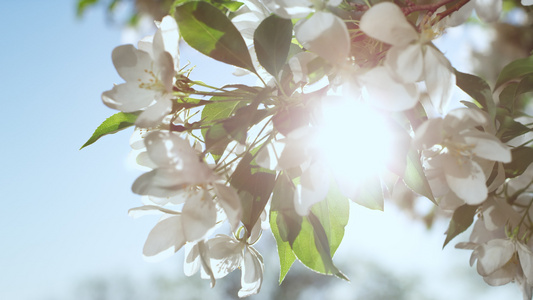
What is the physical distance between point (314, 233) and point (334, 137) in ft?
A: 0.48

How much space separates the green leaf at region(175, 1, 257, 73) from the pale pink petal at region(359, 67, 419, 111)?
163mm

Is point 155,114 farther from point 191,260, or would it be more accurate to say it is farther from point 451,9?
point 451,9

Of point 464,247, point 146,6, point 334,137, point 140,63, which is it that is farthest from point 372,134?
point 146,6

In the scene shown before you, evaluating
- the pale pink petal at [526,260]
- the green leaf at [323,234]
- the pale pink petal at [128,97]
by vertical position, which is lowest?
the pale pink petal at [526,260]

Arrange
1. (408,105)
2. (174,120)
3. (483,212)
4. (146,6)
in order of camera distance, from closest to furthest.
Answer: (408,105) → (174,120) → (483,212) → (146,6)

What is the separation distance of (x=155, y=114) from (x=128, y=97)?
60mm

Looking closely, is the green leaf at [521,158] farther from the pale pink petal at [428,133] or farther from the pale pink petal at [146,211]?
the pale pink petal at [146,211]

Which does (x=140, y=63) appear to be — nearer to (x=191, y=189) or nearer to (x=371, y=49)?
(x=191, y=189)

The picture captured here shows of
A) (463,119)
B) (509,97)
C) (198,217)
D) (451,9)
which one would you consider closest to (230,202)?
(198,217)

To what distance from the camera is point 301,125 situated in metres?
0.52

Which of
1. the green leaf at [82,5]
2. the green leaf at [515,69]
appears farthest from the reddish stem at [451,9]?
the green leaf at [82,5]

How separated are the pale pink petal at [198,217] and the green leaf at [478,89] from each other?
1.04 ft

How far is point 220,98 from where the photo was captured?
2.02 ft

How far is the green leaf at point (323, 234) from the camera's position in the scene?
0.57 metres
